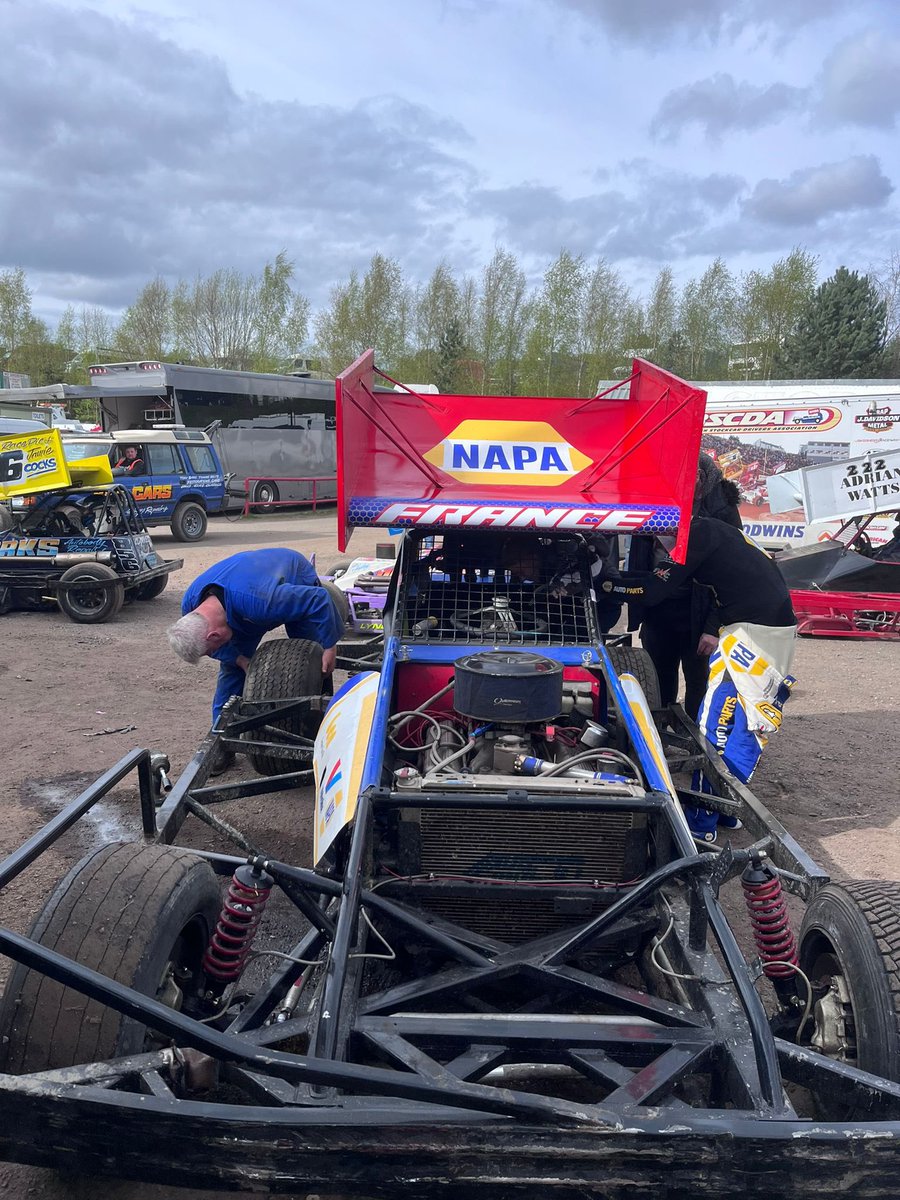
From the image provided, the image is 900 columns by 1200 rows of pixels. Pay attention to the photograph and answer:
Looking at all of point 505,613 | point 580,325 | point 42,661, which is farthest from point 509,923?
point 580,325

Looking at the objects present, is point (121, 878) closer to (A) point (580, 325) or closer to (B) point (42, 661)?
(B) point (42, 661)

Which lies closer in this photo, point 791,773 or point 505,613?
point 505,613

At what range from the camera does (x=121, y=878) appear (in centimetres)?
252

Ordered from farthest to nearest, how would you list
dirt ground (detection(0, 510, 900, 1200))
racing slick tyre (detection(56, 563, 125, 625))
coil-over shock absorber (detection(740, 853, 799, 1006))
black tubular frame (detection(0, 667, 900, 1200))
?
racing slick tyre (detection(56, 563, 125, 625)) < dirt ground (detection(0, 510, 900, 1200)) < coil-over shock absorber (detection(740, 853, 799, 1006)) < black tubular frame (detection(0, 667, 900, 1200))

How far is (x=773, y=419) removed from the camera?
50.5ft

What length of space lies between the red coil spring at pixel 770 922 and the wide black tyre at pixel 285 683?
2697mm

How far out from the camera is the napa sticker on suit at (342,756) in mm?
3053

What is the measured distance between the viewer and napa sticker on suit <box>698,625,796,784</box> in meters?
4.70

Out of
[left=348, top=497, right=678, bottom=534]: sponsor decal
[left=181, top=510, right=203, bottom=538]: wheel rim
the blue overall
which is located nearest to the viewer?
[left=348, top=497, right=678, bottom=534]: sponsor decal

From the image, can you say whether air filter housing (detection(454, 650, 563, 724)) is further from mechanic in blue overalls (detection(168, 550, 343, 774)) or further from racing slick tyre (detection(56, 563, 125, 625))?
racing slick tyre (detection(56, 563, 125, 625))

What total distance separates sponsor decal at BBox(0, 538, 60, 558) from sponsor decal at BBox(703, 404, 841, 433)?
1078cm

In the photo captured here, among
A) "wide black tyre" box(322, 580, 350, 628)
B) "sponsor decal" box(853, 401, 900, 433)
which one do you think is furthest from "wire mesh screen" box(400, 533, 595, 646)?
"sponsor decal" box(853, 401, 900, 433)

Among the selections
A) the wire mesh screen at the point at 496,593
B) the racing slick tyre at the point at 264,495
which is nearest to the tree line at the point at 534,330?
the racing slick tyre at the point at 264,495

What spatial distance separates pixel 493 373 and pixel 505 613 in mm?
39090
